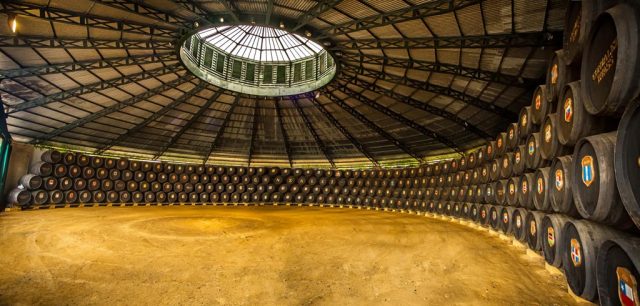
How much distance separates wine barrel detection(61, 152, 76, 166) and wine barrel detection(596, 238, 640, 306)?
25.5 meters

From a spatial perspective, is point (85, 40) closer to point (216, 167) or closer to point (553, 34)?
point (216, 167)

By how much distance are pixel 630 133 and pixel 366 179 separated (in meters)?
23.6

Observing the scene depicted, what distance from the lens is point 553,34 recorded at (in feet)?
32.2

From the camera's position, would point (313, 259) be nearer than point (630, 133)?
No

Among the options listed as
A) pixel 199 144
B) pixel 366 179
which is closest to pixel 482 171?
pixel 366 179

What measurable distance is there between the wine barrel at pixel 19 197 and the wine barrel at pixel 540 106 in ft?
80.4

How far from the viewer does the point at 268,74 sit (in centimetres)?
2061

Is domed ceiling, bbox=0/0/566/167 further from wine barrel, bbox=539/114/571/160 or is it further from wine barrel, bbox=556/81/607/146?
wine barrel, bbox=556/81/607/146

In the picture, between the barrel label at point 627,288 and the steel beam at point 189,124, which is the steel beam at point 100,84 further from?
the barrel label at point 627,288

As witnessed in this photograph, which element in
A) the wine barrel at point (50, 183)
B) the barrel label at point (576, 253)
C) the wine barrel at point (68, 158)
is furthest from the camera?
the wine barrel at point (68, 158)

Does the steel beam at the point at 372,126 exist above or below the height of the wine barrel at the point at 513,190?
above

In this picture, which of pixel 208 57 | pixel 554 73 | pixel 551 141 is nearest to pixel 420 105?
pixel 554 73

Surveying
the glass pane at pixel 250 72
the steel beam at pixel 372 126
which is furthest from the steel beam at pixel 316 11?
the glass pane at pixel 250 72

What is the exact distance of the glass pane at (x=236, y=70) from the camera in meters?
19.7
